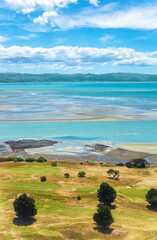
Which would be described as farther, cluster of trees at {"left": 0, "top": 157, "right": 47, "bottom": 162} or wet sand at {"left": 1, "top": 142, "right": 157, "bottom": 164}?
wet sand at {"left": 1, "top": 142, "right": 157, "bottom": 164}

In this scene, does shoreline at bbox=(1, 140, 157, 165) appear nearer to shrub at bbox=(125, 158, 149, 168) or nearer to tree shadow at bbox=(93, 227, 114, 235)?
shrub at bbox=(125, 158, 149, 168)

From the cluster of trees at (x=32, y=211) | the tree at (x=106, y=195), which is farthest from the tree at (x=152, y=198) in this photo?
the tree at (x=106, y=195)

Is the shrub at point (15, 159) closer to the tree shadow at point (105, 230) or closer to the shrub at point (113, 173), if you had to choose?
the shrub at point (113, 173)

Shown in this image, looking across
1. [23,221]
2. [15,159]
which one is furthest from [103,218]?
[15,159]

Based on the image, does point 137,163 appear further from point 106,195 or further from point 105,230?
point 105,230

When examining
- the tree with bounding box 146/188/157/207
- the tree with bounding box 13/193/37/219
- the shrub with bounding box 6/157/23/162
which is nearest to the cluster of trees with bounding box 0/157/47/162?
the shrub with bounding box 6/157/23/162
